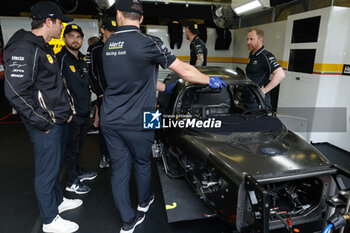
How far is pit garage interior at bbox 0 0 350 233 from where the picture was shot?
2365 millimetres

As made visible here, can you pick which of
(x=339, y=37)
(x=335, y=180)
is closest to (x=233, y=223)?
(x=335, y=180)

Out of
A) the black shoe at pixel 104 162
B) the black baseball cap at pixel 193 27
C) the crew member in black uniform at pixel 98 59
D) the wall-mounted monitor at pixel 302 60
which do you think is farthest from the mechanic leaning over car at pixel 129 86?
the wall-mounted monitor at pixel 302 60

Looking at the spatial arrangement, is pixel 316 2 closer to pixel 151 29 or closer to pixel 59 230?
pixel 151 29

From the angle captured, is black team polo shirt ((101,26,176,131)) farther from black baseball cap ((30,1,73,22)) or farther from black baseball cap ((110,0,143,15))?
black baseball cap ((30,1,73,22))

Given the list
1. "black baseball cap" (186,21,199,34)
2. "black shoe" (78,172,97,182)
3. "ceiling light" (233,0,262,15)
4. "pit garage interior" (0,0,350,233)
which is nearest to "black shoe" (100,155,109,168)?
"pit garage interior" (0,0,350,233)

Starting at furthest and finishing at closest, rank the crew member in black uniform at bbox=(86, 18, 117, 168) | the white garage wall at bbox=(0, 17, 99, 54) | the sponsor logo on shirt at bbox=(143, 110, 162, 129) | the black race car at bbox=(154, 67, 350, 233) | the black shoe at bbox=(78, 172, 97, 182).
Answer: the white garage wall at bbox=(0, 17, 99, 54) → the black shoe at bbox=(78, 172, 97, 182) → the crew member in black uniform at bbox=(86, 18, 117, 168) → the sponsor logo on shirt at bbox=(143, 110, 162, 129) → the black race car at bbox=(154, 67, 350, 233)

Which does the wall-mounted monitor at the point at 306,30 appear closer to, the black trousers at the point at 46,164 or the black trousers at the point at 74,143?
A: the black trousers at the point at 74,143

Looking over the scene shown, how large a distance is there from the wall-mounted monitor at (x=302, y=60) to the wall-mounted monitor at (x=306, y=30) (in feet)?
0.64

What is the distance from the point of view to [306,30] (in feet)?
14.2

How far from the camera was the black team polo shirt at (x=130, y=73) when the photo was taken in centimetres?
183

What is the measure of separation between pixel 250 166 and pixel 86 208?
Result: 1.84 meters

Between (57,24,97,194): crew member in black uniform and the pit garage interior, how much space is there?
0.29m

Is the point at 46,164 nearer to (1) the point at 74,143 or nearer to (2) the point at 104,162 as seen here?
(1) the point at 74,143

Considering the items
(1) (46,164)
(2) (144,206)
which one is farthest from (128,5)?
(2) (144,206)
